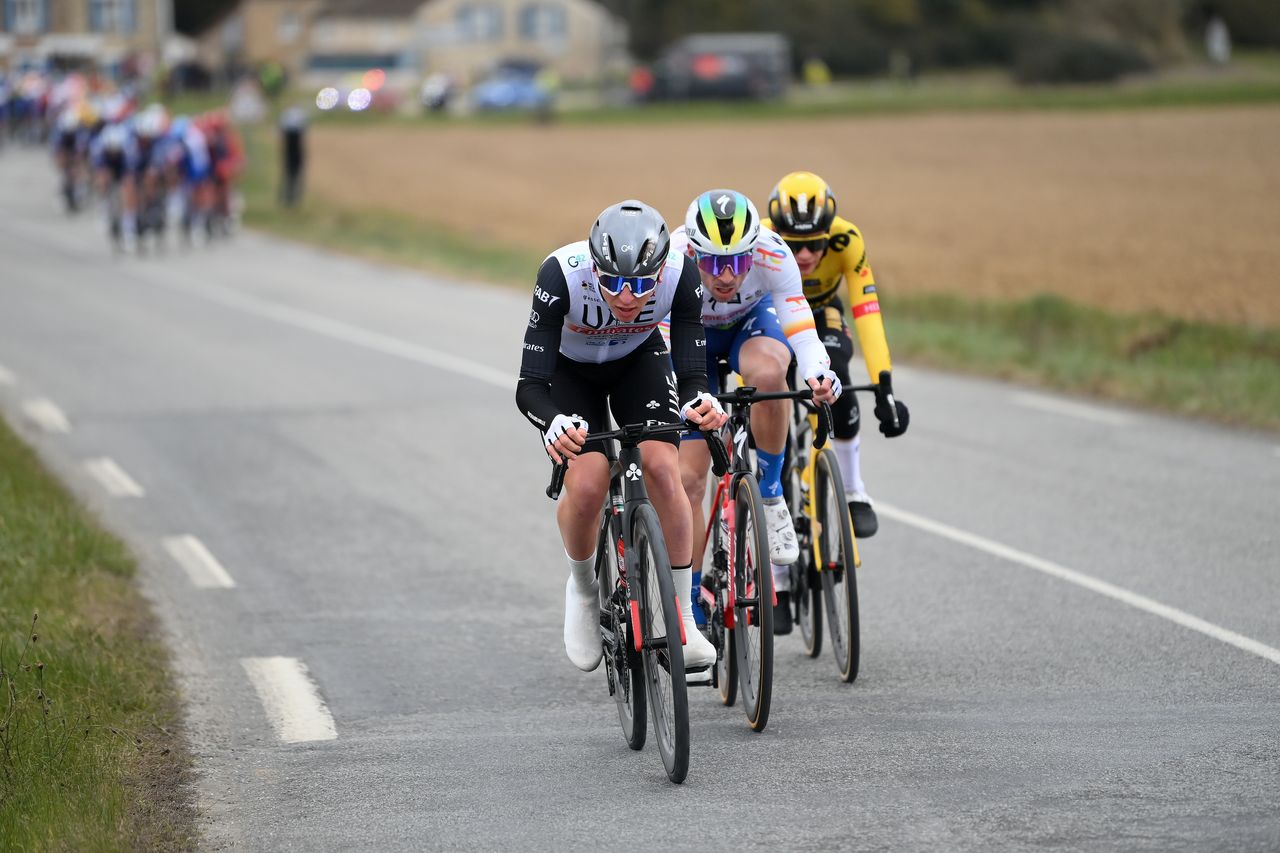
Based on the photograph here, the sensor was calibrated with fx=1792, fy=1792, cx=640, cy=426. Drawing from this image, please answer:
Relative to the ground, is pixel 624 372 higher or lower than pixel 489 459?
higher

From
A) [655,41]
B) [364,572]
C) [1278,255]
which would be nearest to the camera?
[364,572]

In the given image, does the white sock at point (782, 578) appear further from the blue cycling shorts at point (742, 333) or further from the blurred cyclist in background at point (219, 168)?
the blurred cyclist in background at point (219, 168)

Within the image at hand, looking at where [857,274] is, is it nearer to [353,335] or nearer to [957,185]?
[353,335]

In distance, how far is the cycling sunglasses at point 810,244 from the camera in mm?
7090

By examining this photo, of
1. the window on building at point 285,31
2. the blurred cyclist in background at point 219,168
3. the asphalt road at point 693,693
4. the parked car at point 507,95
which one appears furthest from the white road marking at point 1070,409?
the window on building at point 285,31

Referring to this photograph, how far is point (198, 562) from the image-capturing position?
9.23 meters

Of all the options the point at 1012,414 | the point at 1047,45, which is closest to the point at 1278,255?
the point at 1012,414

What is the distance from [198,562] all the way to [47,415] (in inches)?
201

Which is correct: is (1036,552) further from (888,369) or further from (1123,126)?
(1123,126)

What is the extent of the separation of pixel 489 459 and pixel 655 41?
270 feet

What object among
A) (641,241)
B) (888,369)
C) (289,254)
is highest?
(641,241)

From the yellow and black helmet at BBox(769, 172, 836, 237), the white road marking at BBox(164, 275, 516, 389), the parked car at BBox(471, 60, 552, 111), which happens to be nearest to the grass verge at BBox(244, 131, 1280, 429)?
the white road marking at BBox(164, 275, 516, 389)

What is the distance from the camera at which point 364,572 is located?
29.5 ft

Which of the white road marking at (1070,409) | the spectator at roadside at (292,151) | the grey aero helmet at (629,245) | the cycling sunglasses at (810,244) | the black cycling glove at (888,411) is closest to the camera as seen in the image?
A: the grey aero helmet at (629,245)
